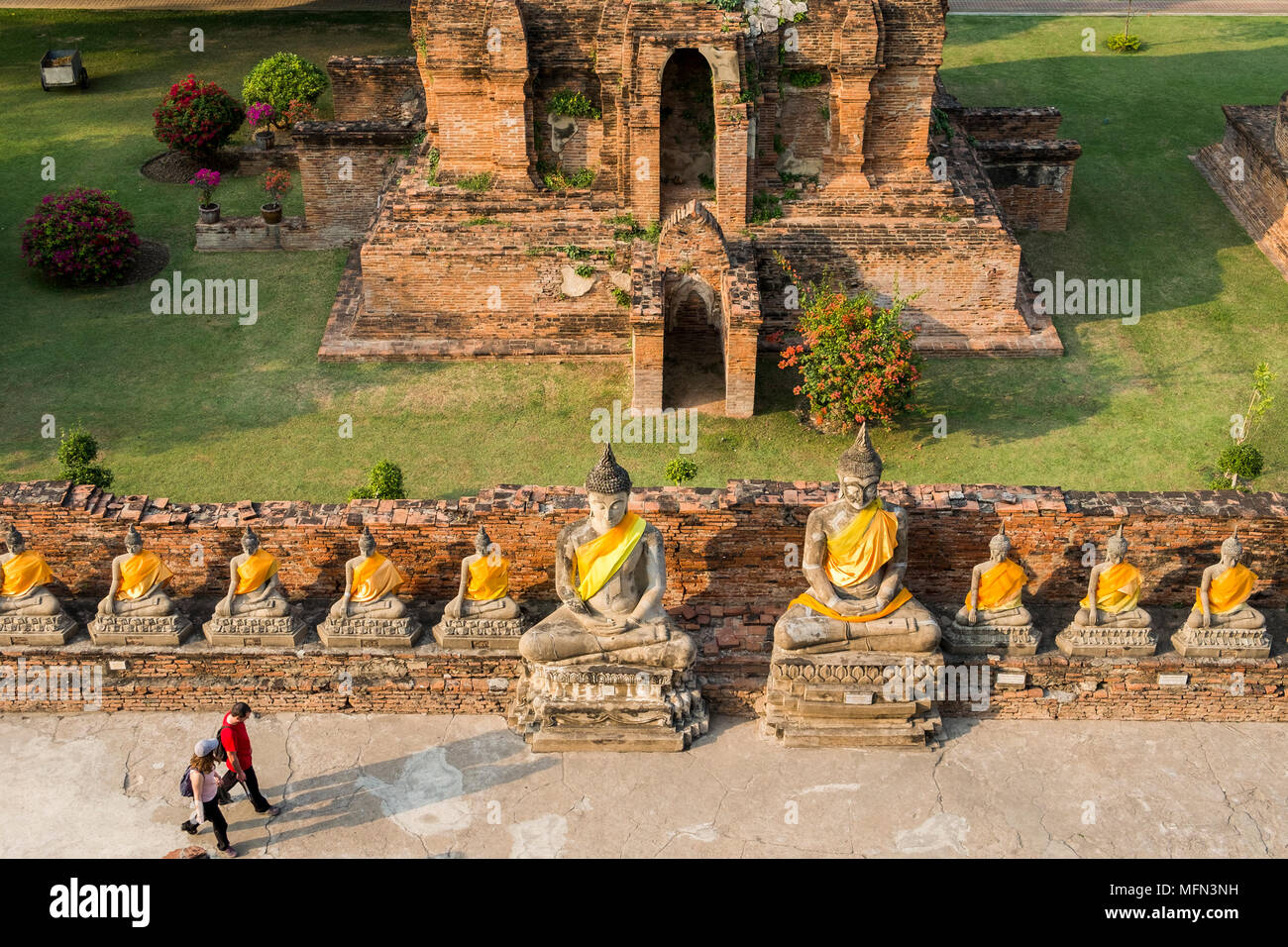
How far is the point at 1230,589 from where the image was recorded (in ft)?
48.6

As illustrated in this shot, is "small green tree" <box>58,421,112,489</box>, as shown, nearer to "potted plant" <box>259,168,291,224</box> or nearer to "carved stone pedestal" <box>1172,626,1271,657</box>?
"potted plant" <box>259,168,291,224</box>

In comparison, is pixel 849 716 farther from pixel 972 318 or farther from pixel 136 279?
pixel 136 279

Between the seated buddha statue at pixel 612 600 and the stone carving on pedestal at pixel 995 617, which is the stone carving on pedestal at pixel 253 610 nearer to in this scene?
the seated buddha statue at pixel 612 600

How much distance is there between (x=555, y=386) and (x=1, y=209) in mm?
11888

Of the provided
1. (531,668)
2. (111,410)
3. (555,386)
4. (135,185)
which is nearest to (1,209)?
(135,185)

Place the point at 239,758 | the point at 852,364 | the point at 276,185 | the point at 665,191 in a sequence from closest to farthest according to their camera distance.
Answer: the point at 239,758 → the point at 852,364 → the point at 665,191 → the point at 276,185

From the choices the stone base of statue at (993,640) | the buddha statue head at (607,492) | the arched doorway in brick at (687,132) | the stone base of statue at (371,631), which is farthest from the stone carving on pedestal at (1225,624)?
the arched doorway in brick at (687,132)

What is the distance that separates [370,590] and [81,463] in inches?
228

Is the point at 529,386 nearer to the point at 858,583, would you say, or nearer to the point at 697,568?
the point at 697,568

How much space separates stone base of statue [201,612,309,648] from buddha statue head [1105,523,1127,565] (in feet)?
26.6

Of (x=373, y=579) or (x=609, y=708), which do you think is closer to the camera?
(x=609, y=708)

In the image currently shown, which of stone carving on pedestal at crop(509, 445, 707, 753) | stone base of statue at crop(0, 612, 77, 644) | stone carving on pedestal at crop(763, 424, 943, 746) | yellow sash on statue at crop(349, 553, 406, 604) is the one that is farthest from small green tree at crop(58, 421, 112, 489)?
stone carving on pedestal at crop(763, 424, 943, 746)

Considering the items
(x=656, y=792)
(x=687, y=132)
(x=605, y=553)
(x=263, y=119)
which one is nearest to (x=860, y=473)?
(x=605, y=553)

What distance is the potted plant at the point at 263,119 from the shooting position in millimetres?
28484
